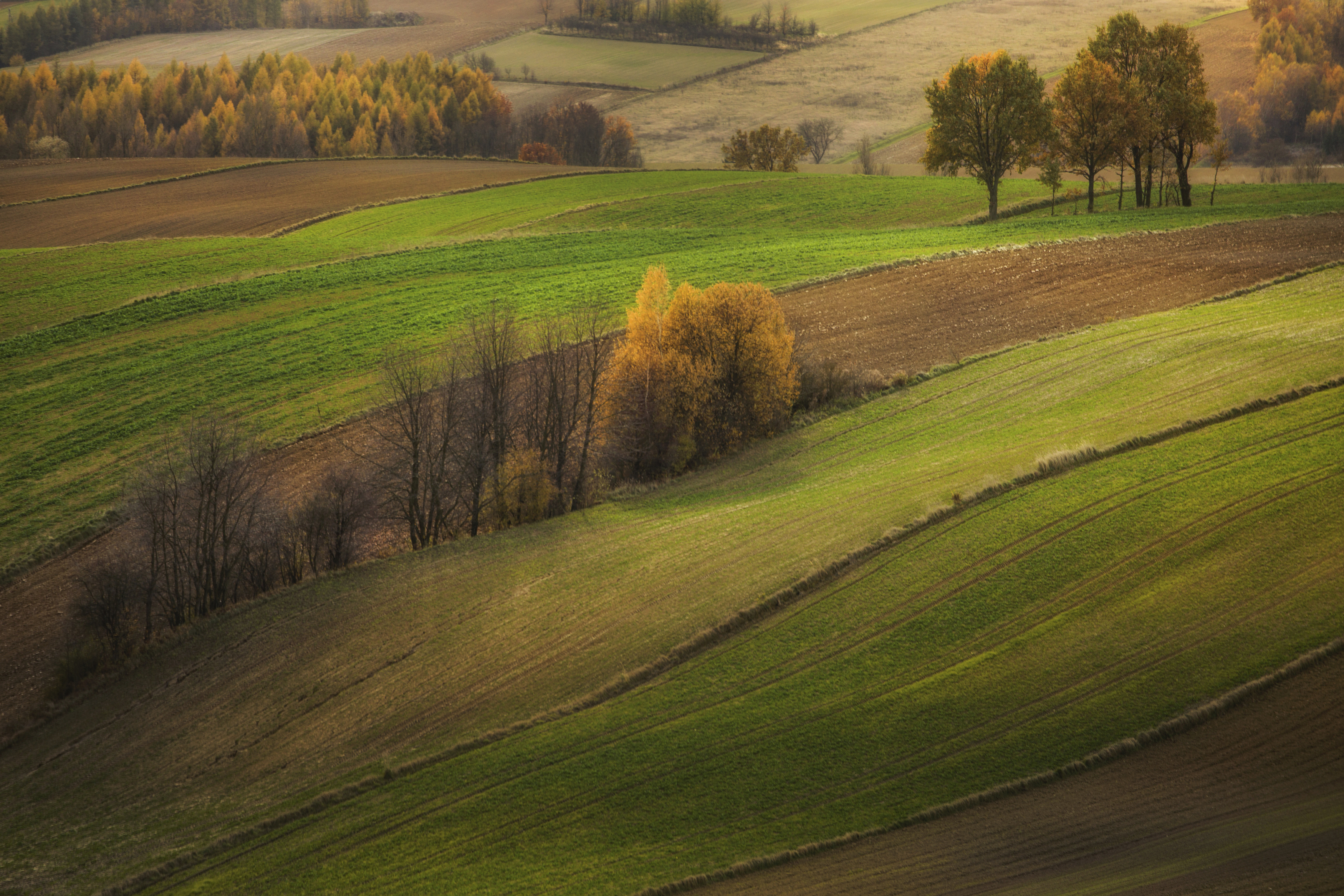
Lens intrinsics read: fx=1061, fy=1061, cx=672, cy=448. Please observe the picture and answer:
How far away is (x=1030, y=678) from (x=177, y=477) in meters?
31.6

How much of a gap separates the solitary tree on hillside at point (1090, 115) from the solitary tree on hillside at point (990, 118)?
143 centimetres

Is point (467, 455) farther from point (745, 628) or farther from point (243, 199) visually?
point (243, 199)

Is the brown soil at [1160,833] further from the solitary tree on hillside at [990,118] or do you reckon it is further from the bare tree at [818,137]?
the bare tree at [818,137]

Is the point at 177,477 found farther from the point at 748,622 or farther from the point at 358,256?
the point at 358,256

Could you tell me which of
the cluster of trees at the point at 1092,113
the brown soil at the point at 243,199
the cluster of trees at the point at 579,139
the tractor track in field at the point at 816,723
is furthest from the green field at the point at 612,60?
the tractor track in field at the point at 816,723

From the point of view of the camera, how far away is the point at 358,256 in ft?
230

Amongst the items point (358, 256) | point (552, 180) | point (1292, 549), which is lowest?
point (1292, 549)

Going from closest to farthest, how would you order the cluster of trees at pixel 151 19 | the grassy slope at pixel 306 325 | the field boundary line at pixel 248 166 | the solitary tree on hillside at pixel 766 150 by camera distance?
the grassy slope at pixel 306 325 < the field boundary line at pixel 248 166 < the solitary tree on hillside at pixel 766 150 < the cluster of trees at pixel 151 19

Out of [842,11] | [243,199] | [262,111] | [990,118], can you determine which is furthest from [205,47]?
[990,118]

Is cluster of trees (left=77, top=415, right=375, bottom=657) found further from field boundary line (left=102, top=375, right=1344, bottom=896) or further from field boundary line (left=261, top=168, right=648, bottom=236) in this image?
field boundary line (left=261, top=168, right=648, bottom=236)

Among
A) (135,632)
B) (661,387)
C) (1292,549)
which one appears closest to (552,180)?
(661,387)

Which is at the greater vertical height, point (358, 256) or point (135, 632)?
point (358, 256)

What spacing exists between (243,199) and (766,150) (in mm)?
55654

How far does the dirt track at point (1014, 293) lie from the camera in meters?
50.0
